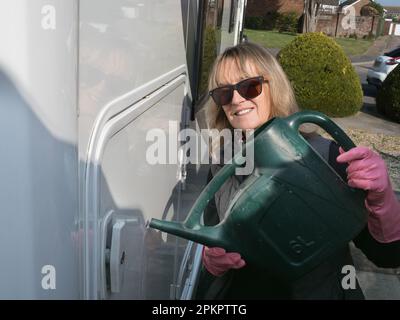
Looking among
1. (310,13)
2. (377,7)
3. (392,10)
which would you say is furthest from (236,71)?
(392,10)

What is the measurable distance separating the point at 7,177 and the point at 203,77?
2319 mm

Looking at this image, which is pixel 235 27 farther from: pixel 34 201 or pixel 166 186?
pixel 34 201

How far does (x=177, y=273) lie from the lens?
7.17ft

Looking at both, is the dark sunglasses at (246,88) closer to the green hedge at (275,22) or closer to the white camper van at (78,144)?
the white camper van at (78,144)

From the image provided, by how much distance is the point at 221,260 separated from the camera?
1325mm

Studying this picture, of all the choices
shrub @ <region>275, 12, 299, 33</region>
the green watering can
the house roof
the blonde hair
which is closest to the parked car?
the blonde hair

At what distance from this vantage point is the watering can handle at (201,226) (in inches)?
42.1

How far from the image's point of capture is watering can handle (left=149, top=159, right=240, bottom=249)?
1070mm

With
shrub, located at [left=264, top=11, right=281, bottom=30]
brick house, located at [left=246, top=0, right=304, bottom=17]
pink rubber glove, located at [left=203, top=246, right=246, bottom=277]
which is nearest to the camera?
pink rubber glove, located at [left=203, top=246, right=246, bottom=277]

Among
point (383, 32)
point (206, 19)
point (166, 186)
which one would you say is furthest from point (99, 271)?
point (383, 32)

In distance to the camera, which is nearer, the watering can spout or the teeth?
the watering can spout

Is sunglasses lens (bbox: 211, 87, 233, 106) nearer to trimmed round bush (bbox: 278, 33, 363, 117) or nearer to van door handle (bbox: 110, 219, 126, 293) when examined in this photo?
van door handle (bbox: 110, 219, 126, 293)

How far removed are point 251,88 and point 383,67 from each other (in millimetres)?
11728

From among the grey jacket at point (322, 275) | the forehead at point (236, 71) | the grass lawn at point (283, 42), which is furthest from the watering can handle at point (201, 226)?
the grass lawn at point (283, 42)
